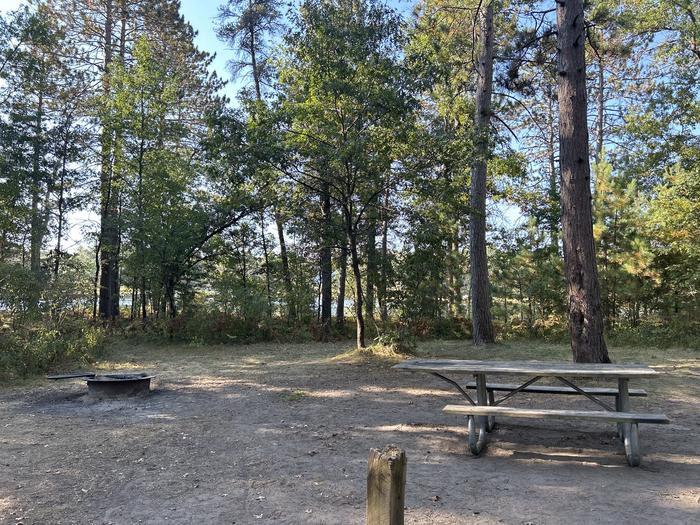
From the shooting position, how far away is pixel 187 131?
16.3 metres

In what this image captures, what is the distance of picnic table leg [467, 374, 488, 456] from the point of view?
4.18 m

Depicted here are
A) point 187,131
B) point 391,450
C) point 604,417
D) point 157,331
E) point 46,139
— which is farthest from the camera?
point 187,131

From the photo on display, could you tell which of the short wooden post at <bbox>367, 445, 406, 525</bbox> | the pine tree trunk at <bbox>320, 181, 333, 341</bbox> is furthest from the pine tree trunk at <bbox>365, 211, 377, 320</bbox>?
the short wooden post at <bbox>367, 445, 406, 525</bbox>

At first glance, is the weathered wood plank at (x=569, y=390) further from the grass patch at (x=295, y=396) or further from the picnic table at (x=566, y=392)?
the grass patch at (x=295, y=396)

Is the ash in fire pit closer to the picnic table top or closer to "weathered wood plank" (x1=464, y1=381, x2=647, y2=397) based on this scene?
the picnic table top

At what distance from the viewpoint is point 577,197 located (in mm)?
7293

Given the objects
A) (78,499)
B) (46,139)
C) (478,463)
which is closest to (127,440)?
(78,499)

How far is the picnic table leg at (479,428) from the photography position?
418 centimetres

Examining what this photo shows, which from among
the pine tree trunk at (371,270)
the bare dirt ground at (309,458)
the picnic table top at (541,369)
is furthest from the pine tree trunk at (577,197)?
the pine tree trunk at (371,270)

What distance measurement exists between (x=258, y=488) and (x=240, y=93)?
802cm

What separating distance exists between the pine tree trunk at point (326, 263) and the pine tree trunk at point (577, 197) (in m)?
Result: 4.31

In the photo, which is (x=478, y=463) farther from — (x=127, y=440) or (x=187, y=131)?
(x=187, y=131)

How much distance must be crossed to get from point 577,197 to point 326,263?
23.6ft

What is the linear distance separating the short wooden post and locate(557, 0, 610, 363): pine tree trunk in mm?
6303
